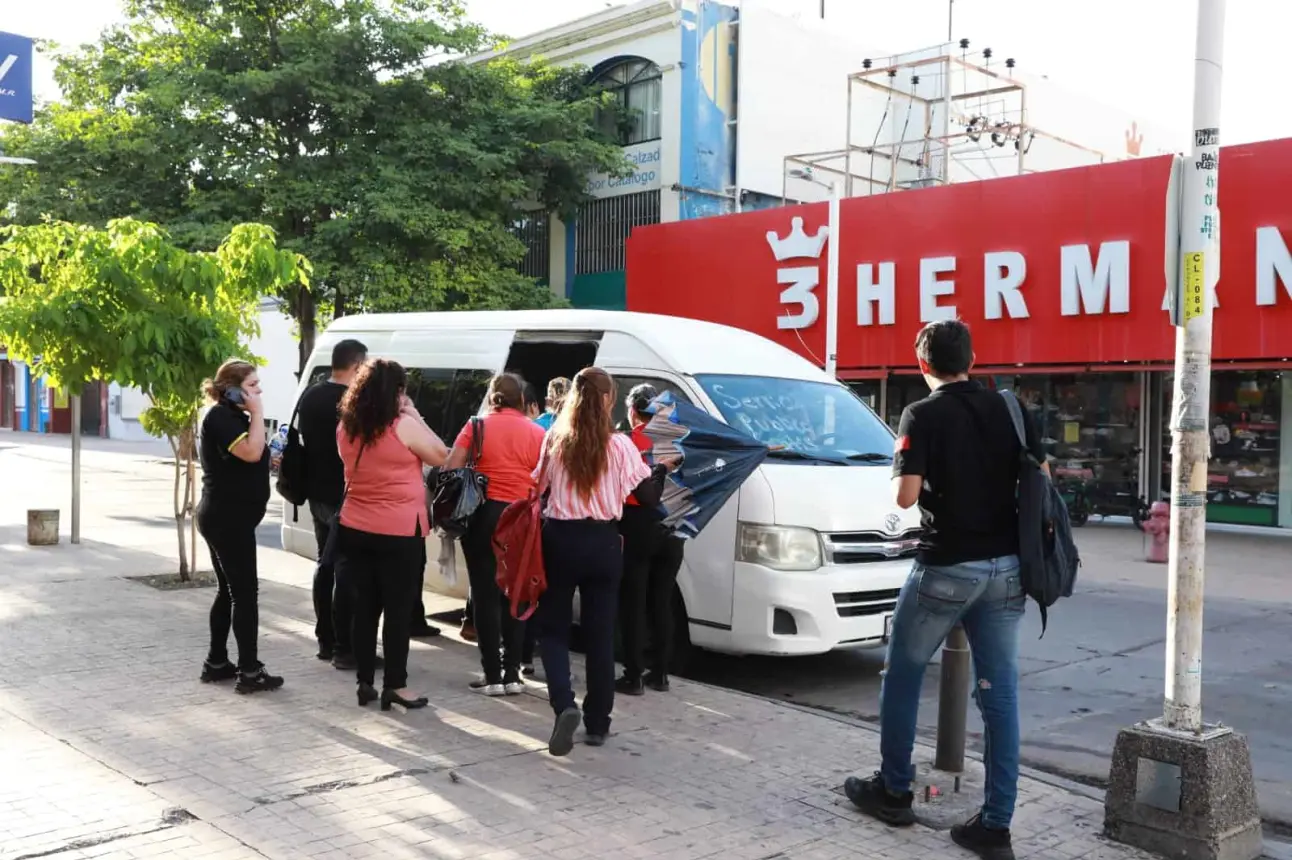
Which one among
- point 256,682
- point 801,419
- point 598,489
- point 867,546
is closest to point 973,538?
point 598,489

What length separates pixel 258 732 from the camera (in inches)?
222

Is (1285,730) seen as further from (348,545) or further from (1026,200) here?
(1026,200)

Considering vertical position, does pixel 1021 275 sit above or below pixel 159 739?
above

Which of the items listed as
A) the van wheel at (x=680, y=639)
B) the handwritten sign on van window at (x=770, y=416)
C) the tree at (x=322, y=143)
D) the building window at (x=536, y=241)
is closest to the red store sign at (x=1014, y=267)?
the tree at (x=322, y=143)

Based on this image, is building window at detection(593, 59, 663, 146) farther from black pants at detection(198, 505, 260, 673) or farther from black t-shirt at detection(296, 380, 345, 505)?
black pants at detection(198, 505, 260, 673)

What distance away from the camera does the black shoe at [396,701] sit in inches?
239

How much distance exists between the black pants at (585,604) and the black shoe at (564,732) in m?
0.05

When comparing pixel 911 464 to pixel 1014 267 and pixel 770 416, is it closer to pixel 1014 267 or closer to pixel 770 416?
pixel 770 416

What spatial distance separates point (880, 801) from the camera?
4762 mm

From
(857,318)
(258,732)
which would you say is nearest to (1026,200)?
(857,318)

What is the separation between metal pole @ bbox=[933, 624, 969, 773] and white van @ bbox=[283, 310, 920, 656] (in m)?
1.41

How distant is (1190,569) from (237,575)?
4590 millimetres

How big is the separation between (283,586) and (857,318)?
437 inches

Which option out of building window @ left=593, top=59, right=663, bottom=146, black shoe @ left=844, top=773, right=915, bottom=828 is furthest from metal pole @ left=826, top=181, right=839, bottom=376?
black shoe @ left=844, top=773, right=915, bottom=828
